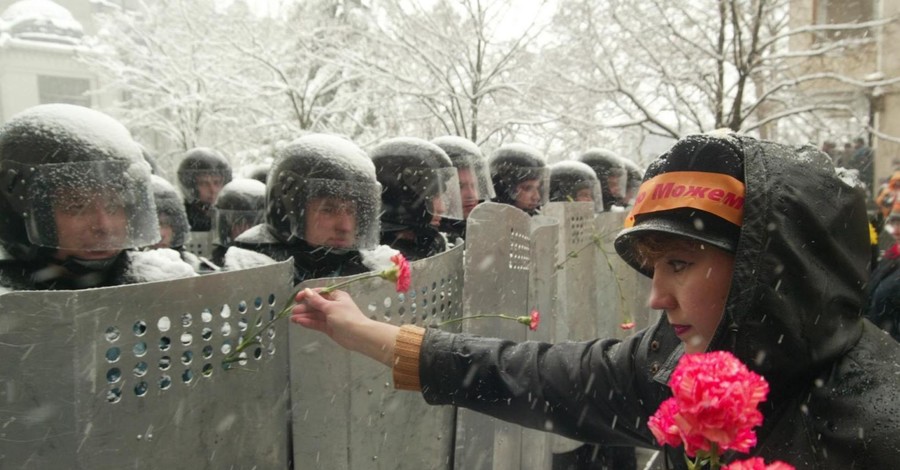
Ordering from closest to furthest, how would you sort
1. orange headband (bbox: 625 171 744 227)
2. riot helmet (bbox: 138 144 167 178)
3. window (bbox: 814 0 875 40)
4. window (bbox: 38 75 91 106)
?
orange headband (bbox: 625 171 744 227), riot helmet (bbox: 138 144 167 178), window (bbox: 814 0 875 40), window (bbox: 38 75 91 106)

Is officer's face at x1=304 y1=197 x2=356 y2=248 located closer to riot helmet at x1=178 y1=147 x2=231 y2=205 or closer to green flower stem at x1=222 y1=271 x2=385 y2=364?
green flower stem at x1=222 y1=271 x2=385 y2=364

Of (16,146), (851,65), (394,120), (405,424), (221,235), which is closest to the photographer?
(405,424)

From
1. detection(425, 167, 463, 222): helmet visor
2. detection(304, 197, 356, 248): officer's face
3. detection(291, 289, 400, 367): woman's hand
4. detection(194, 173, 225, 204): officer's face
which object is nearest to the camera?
detection(291, 289, 400, 367): woman's hand

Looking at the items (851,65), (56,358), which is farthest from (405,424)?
(851,65)

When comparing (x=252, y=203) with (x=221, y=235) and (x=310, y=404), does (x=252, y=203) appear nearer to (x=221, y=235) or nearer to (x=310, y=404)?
(x=221, y=235)

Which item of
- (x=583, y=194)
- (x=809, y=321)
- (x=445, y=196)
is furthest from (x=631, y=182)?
(x=809, y=321)

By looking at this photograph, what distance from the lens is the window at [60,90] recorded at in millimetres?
22953

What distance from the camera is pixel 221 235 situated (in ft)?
18.7

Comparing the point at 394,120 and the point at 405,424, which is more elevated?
the point at 394,120

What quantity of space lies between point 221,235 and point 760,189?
5.01 metres

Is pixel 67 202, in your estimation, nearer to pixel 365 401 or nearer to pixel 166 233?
pixel 365 401

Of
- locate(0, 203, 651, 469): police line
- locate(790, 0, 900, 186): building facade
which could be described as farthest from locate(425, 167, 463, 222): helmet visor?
locate(790, 0, 900, 186): building facade

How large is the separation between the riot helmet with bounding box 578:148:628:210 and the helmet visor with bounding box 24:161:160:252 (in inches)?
255

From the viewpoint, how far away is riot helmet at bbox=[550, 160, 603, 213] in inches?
269
